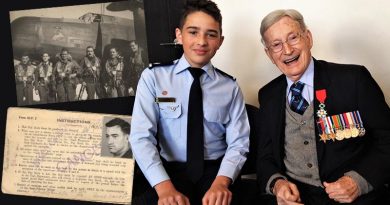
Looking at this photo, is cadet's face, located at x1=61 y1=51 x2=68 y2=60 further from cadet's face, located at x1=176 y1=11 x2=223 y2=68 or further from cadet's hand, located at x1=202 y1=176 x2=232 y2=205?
cadet's hand, located at x1=202 y1=176 x2=232 y2=205

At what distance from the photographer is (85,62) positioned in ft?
6.25

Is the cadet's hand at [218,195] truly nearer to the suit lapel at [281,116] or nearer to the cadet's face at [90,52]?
the suit lapel at [281,116]

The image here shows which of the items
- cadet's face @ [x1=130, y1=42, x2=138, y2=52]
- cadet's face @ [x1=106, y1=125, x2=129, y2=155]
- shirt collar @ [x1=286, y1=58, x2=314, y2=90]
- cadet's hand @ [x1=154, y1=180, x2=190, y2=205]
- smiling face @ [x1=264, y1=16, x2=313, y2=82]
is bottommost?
cadet's hand @ [x1=154, y1=180, x2=190, y2=205]

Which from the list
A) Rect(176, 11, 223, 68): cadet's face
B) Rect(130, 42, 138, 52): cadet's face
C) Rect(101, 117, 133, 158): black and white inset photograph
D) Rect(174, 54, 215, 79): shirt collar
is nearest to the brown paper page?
Rect(101, 117, 133, 158): black and white inset photograph

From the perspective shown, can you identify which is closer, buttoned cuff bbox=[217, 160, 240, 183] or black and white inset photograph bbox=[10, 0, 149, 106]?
buttoned cuff bbox=[217, 160, 240, 183]

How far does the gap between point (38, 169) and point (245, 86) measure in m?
1.18

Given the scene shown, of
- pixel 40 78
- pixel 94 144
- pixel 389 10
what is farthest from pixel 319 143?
pixel 40 78

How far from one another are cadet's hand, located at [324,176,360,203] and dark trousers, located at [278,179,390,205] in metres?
0.04

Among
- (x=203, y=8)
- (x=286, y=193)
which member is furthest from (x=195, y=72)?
(x=286, y=193)

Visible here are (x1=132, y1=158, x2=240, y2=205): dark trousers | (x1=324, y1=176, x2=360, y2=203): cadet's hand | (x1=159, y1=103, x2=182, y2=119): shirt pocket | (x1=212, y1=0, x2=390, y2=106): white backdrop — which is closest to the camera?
(x1=324, y1=176, x2=360, y2=203): cadet's hand

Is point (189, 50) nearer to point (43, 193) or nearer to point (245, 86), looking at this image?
point (245, 86)

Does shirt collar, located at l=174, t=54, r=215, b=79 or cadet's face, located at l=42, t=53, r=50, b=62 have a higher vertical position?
cadet's face, located at l=42, t=53, r=50, b=62

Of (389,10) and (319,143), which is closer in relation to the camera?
(319,143)

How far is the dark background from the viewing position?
1.89 metres
